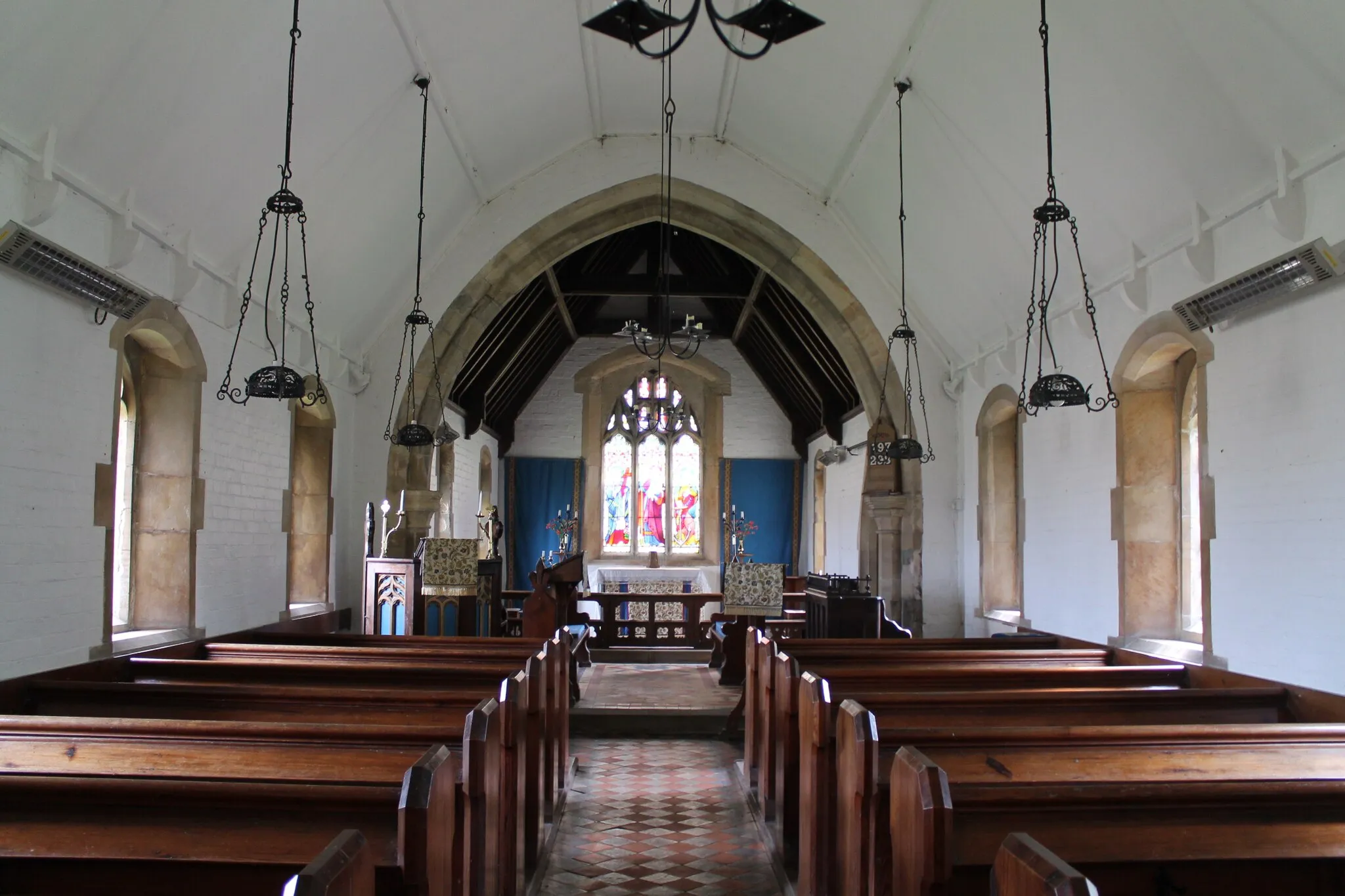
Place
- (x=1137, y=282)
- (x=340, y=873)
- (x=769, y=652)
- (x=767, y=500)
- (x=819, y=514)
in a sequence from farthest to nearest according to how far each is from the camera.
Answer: (x=767, y=500) → (x=819, y=514) → (x=1137, y=282) → (x=769, y=652) → (x=340, y=873)

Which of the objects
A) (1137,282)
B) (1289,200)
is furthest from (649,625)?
(1289,200)

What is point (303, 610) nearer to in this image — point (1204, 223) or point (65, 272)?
point (65, 272)

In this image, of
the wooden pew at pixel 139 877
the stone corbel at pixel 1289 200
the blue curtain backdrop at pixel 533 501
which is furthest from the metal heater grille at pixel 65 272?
the blue curtain backdrop at pixel 533 501

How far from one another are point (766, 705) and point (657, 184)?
535 centimetres

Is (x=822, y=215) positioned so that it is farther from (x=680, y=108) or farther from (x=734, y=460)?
(x=734, y=460)

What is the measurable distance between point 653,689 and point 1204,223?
4584 mm

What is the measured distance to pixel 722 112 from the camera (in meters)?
7.99

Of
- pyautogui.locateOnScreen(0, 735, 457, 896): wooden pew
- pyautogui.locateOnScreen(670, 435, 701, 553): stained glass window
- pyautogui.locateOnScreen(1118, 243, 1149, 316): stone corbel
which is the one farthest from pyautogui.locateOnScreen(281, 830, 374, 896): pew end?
pyautogui.locateOnScreen(670, 435, 701, 553): stained glass window

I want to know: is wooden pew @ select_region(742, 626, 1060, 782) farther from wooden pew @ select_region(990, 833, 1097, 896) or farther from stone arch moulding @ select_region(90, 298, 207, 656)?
stone arch moulding @ select_region(90, 298, 207, 656)

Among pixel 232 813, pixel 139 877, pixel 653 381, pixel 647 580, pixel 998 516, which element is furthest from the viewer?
pixel 647 580

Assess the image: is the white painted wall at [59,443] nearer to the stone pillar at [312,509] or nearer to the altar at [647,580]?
the stone pillar at [312,509]

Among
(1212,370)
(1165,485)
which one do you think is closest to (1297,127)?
(1212,370)

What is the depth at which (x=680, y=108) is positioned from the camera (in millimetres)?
7973

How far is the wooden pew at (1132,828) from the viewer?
1865mm
